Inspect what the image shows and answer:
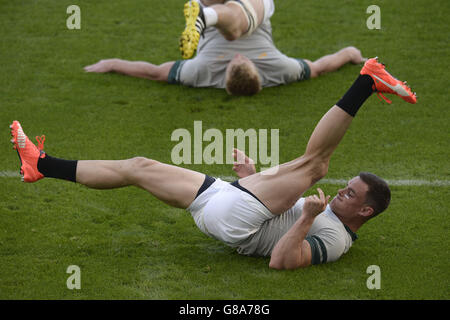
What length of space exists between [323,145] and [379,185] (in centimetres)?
57

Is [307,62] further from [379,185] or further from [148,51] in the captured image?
[379,185]

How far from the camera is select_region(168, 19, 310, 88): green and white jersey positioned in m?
8.45

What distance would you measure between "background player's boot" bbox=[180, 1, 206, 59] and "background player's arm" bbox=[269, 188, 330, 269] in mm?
2081

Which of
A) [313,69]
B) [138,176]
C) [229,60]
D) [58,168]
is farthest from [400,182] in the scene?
[58,168]

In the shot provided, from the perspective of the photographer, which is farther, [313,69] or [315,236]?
[313,69]

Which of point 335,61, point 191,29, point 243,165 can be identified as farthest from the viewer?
point 335,61

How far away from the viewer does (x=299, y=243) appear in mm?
4887

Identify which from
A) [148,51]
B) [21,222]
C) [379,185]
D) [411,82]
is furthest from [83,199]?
[411,82]

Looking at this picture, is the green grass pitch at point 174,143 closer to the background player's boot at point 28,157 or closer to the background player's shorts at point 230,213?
the background player's shorts at point 230,213

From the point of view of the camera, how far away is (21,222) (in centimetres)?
571

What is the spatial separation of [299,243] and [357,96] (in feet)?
3.79

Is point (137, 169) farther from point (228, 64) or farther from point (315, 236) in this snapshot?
point (228, 64)

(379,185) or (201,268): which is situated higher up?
(379,185)


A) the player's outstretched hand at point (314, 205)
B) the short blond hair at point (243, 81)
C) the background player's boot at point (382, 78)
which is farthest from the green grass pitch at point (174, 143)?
the background player's boot at point (382, 78)
